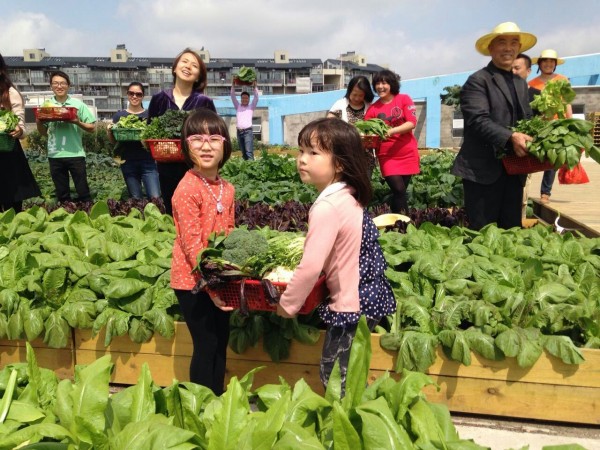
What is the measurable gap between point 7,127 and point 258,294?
389cm

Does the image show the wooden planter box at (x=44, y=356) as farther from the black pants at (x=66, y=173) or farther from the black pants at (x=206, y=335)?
the black pants at (x=66, y=173)

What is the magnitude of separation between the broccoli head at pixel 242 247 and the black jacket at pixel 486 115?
226 centimetres

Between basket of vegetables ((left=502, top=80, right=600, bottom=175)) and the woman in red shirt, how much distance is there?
177cm

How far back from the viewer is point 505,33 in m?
4.02

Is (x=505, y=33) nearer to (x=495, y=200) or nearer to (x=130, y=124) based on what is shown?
(x=495, y=200)

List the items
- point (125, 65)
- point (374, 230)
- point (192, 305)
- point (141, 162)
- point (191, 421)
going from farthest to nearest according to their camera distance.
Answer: point (125, 65), point (141, 162), point (192, 305), point (374, 230), point (191, 421)

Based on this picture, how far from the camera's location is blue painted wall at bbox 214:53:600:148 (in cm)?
2655

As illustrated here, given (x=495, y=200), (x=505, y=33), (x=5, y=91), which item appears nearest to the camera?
(x=505, y=33)

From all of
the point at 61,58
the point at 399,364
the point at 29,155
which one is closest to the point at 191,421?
the point at 399,364

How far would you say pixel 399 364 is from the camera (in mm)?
2936

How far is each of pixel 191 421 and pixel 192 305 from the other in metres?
1.05

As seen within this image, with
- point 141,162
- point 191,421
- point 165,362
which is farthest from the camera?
point 141,162

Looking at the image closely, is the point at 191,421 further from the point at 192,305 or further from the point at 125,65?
the point at 125,65

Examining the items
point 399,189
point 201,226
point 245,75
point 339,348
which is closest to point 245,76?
point 245,75
